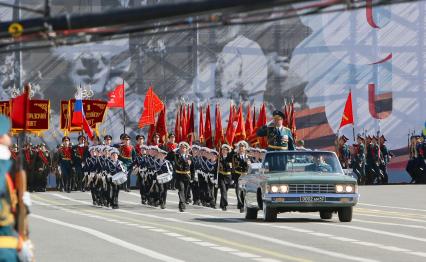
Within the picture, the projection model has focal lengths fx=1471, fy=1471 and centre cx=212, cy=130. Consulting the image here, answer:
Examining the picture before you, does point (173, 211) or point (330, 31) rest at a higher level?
point (330, 31)

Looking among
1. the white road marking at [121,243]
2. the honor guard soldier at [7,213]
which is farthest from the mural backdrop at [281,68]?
the honor guard soldier at [7,213]

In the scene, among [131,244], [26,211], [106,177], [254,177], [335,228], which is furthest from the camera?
[106,177]

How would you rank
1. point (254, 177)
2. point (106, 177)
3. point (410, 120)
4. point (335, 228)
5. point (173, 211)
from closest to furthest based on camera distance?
1. point (335, 228)
2. point (254, 177)
3. point (173, 211)
4. point (106, 177)
5. point (410, 120)

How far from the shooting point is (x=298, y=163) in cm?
2981

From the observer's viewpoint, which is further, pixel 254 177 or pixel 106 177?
pixel 106 177

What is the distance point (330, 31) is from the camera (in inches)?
2734

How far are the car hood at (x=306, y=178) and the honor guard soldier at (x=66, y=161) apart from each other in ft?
84.2

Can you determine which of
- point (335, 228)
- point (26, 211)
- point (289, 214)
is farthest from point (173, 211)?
point (26, 211)

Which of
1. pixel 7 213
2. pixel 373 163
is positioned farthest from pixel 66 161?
pixel 7 213

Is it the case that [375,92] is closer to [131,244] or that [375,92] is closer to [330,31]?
[330,31]

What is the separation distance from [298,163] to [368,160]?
1148 inches

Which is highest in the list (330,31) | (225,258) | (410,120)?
(330,31)

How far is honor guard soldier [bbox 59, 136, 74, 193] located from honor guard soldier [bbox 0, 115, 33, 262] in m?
42.3

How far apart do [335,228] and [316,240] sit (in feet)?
12.3
